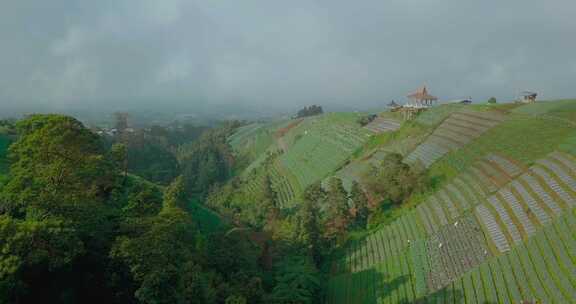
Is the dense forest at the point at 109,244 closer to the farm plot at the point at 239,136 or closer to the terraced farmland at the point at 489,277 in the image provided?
the terraced farmland at the point at 489,277

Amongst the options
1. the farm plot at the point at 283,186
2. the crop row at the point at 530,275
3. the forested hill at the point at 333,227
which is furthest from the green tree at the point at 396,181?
the farm plot at the point at 283,186

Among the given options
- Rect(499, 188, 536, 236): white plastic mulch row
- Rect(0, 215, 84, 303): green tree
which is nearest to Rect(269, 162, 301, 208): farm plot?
Rect(499, 188, 536, 236): white plastic mulch row

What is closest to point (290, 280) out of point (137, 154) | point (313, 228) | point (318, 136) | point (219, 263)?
point (219, 263)

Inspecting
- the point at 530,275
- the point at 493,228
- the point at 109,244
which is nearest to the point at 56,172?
the point at 109,244

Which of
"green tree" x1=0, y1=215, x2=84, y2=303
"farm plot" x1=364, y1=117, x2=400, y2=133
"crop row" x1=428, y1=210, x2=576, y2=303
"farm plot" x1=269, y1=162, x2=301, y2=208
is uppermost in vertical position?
"farm plot" x1=364, y1=117, x2=400, y2=133

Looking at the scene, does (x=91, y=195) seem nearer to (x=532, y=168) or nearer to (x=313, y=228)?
(x=313, y=228)

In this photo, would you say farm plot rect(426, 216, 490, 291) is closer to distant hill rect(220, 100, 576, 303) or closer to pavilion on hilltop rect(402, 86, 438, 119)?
distant hill rect(220, 100, 576, 303)
